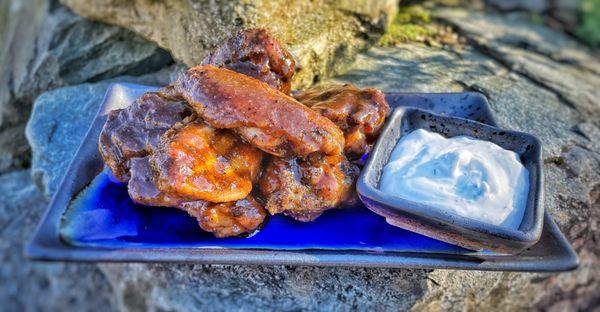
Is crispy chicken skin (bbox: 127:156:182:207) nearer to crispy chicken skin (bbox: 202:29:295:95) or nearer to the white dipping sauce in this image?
crispy chicken skin (bbox: 202:29:295:95)

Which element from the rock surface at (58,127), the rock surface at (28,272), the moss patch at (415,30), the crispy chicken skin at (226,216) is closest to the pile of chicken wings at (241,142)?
the crispy chicken skin at (226,216)

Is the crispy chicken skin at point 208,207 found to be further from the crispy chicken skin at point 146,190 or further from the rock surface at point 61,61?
the rock surface at point 61,61

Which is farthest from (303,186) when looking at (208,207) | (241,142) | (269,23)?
(269,23)

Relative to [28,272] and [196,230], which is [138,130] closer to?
[196,230]

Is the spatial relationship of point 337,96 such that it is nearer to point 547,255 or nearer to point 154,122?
point 154,122

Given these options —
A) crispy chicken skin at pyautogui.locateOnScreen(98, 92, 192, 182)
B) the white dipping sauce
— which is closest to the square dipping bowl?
the white dipping sauce

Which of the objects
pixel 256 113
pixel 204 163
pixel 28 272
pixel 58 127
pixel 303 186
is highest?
pixel 256 113
